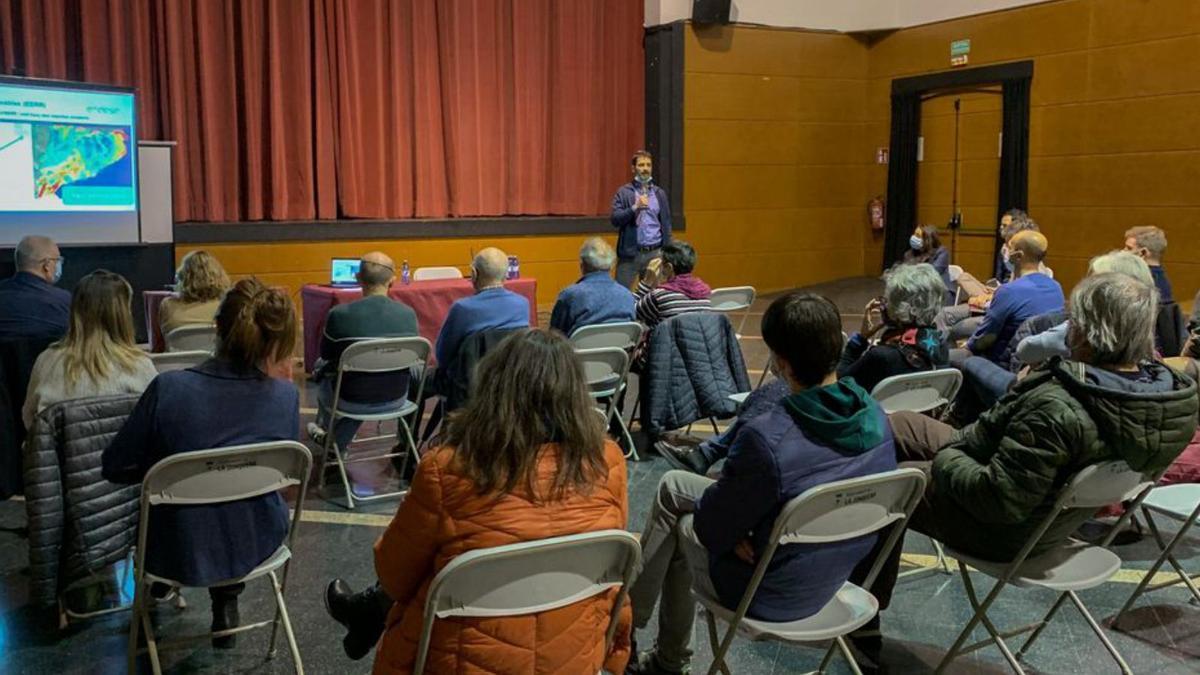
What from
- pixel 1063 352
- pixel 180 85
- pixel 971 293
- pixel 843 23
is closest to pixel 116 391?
pixel 1063 352

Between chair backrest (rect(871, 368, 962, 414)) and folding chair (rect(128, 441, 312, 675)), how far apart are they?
1854mm

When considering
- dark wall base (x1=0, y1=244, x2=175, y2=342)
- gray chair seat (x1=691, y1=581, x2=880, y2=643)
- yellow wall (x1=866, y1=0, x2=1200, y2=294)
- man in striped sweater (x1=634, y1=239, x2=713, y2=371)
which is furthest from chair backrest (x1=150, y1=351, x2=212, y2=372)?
yellow wall (x1=866, y1=0, x2=1200, y2=294)

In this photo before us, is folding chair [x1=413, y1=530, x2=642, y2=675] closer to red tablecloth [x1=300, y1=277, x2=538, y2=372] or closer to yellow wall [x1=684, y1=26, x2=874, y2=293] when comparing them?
red tablecloth [x1=300, y1=277, x2=538, y2=372]

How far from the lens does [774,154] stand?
1112 centimetres

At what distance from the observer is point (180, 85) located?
7.88m

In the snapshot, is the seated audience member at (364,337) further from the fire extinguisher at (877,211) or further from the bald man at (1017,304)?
the fire extinguisher at (877,211)

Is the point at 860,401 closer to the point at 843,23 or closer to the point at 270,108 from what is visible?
the point at 270,108

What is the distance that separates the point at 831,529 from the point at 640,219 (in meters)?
6.34

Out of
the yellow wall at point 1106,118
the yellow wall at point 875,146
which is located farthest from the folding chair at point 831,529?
the yellow wall at point 1106,118

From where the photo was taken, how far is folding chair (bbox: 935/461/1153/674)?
7.50ft

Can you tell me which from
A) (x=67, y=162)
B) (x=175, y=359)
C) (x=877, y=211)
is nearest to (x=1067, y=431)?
(x=175, y=359)

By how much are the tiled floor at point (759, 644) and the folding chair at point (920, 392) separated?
0.33ft

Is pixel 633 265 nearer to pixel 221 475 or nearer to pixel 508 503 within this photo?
pixel 221 475

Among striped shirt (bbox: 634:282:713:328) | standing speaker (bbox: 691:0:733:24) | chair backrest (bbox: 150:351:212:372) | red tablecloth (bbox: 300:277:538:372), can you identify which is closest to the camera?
chair backrest (bbox: 150:351:212:372)
